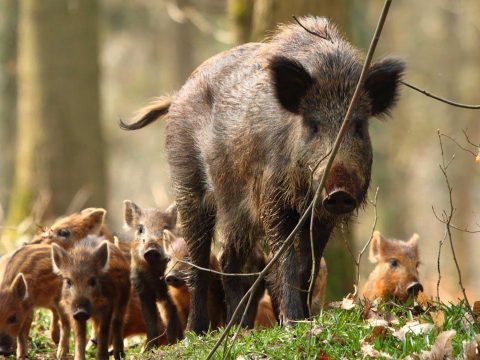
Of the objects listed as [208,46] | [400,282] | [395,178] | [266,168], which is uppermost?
[266,168]

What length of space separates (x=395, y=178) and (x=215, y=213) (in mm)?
19075

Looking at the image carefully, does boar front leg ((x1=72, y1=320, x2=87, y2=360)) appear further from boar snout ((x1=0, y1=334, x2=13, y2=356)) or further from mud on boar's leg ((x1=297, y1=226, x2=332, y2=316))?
mud on boar's leg ((x1=297, y1=226, x2=332, y2=316))

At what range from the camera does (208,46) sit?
32938 millimetres

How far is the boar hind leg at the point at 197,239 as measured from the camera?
29.4ft

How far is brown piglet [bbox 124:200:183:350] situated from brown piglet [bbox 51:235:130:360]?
156 mm

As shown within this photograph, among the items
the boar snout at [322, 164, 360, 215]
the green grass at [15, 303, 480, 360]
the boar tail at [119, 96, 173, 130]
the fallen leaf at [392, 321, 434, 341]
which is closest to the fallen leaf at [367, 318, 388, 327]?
the green grass at [15, 303, 480, 360]

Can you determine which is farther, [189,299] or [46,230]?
[46,230]

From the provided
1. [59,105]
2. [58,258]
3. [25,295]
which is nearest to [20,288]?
[25,295]

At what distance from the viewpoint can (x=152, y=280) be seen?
30.2 ft

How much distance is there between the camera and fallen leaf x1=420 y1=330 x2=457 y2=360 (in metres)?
5.86

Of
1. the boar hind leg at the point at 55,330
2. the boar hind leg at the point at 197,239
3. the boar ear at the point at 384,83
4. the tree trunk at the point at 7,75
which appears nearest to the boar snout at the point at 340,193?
the boar ear at the point at 384,83

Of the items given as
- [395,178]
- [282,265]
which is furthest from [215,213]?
[395,178]

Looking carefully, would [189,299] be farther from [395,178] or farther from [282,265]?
[395,178]

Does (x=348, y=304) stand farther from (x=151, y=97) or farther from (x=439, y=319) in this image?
(x=151, y=97)
